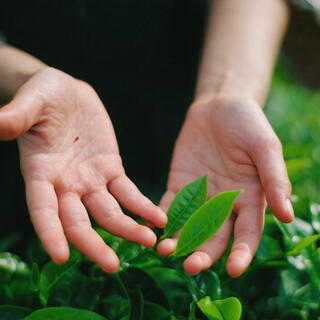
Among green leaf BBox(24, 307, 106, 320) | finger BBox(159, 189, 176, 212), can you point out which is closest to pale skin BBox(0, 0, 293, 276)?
finger BBox(159, 189, 176, 212)

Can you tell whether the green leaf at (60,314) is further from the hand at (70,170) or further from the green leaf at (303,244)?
the green leaf at (303,244)

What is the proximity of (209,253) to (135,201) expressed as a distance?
24 cm

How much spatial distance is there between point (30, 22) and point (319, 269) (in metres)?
1.53

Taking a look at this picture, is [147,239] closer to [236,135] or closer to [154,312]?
[154,312]

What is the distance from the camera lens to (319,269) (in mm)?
1029

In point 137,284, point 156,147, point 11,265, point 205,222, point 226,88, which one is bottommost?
point 156,147

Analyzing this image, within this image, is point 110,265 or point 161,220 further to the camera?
point 161,220

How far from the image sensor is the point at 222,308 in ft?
2.69

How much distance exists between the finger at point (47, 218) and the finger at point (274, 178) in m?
0.51

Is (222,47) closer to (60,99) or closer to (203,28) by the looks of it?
(203,28)

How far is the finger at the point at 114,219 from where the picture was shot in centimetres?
95

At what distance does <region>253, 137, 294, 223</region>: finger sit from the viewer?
3.24ft

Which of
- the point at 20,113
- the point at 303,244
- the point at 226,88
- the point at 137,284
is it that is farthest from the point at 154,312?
the point at 226,88

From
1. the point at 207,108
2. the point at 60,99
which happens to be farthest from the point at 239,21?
the point at 60,99
